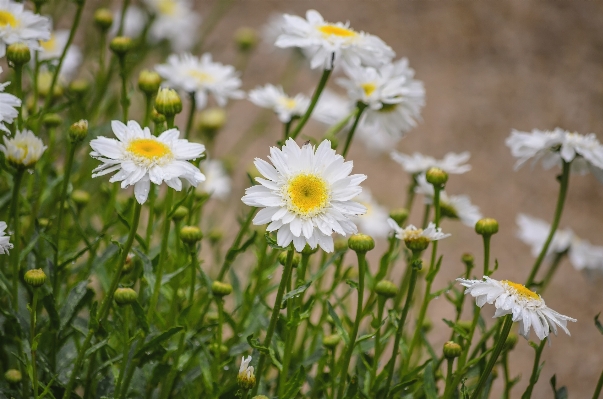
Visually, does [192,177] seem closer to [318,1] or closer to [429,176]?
[429,176]

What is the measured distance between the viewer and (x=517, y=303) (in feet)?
2.12

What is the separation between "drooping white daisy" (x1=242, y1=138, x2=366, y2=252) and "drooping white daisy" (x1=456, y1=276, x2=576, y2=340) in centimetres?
13

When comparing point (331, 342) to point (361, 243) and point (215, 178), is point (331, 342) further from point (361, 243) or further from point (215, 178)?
point (215, 178)

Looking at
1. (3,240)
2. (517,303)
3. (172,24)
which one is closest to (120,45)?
(3,240)

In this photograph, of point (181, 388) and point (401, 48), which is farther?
point (401, 48)

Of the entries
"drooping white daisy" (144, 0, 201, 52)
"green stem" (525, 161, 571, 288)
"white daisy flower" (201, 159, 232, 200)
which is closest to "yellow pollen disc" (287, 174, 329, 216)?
"green stem" (525, 161, 571, 288)

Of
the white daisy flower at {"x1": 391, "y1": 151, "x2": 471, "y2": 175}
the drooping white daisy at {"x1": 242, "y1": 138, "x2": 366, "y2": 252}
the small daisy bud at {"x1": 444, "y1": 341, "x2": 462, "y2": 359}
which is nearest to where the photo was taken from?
the drooping white daisy at {"x1": 242, "y1": 138, "x2": 366, "y2": 252}

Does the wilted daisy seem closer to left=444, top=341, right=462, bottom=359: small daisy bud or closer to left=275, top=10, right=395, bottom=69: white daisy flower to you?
left=275, top=10, right=395, bottom=69: white daisy flower

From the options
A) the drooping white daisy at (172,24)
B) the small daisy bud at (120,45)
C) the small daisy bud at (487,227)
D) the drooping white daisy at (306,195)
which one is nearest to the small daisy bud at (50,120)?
the small daisy bud at (120,45)

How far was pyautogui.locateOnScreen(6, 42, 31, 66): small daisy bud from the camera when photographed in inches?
30.7

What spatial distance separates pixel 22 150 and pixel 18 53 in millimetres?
137

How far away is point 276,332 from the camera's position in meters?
0.82

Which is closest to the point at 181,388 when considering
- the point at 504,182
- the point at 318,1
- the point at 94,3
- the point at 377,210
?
the point at 377,210

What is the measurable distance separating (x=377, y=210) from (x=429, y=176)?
63 centimetres
